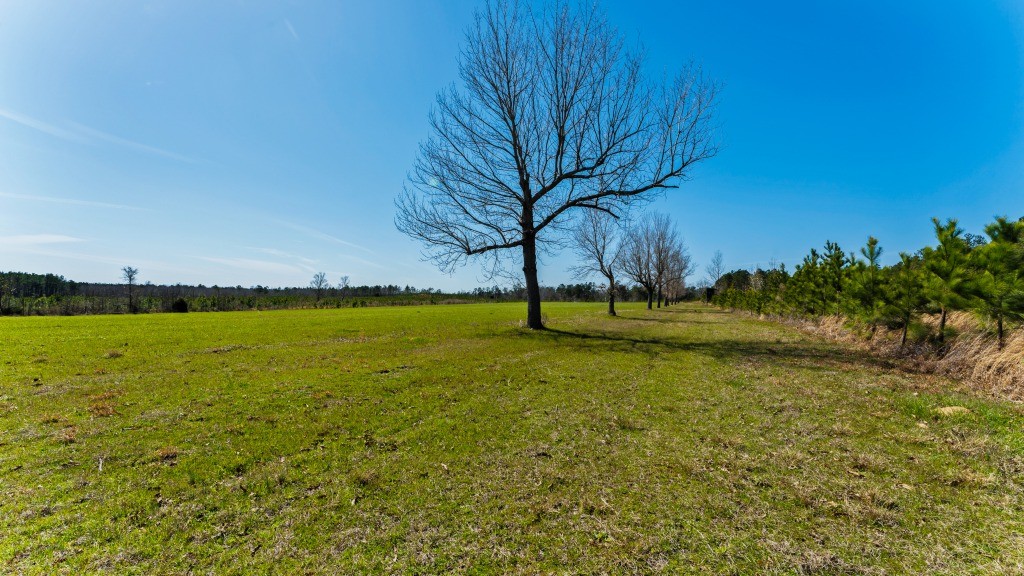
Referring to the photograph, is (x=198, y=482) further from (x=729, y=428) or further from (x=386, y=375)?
(x=729, y=428)

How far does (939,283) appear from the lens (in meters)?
8.88

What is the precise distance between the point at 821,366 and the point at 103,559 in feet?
38.1

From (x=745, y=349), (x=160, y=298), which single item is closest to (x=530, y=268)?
(x=745, y=349)

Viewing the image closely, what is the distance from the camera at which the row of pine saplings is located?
24.2ft

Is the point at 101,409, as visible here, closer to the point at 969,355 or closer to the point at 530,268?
the point at 530,268

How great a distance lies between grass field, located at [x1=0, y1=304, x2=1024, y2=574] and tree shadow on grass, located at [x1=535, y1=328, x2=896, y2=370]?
2.21 metres

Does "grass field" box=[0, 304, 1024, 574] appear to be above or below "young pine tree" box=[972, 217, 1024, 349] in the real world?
below

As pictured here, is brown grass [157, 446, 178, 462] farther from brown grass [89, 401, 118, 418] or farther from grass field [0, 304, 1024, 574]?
brown grass [89, 401, 118, 418]

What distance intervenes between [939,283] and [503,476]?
11.5 metres

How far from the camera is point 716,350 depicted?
11.7 metres

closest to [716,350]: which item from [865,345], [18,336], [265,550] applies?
[865,345]

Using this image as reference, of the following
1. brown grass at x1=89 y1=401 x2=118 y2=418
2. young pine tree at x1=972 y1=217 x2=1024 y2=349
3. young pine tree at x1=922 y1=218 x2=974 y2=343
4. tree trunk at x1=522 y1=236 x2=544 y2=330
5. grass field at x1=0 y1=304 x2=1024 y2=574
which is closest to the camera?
grass field at x1=0 y1=304 x2=1024 y2=574

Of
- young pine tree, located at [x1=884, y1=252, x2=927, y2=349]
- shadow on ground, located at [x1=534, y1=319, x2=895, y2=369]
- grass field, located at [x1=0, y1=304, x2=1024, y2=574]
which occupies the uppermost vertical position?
young pine tree, located at [x1=884, y1=252, x2=927, y2=349]

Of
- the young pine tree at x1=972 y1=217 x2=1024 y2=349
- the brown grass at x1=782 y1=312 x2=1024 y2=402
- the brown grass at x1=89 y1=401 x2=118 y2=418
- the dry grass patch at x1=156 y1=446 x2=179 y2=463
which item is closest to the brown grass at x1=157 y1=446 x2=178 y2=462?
the dry grass patch at x1=156 y1=446 x2=179 y2=463
